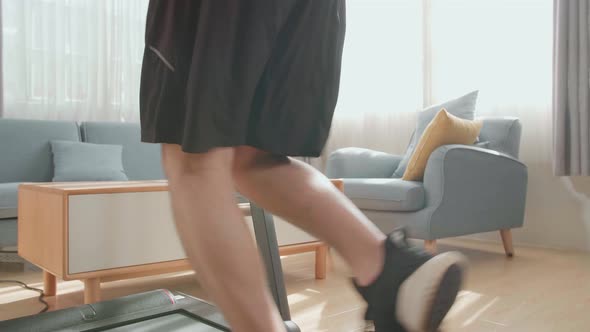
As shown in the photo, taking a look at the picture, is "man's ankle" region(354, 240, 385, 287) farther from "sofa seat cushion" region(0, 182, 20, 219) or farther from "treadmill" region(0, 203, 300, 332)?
"sofa seat cushion" region(0, 182, 20, 219)

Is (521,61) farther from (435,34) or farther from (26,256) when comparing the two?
(26,256)

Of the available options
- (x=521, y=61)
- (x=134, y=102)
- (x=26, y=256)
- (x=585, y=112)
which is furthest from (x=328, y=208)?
(x=134, y=102)

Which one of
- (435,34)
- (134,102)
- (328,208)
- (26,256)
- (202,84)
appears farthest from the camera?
(134,102)

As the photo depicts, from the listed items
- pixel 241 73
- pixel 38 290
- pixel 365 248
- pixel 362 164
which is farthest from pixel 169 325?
pixel 362 164

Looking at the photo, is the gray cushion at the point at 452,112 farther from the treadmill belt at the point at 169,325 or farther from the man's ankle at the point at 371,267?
the man's ankle at the point at 371,267

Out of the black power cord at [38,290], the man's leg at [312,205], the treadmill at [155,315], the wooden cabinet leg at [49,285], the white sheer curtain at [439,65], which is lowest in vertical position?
the black power cord at [38,290]

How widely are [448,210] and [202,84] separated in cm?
195

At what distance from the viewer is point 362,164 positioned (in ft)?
10.3

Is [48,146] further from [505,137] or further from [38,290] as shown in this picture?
[505,137]

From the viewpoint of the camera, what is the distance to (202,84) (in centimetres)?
66

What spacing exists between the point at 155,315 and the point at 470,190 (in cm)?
165

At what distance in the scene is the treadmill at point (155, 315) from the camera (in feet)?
3.94

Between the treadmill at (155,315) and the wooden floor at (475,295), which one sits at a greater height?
the treadmill at (155,315)

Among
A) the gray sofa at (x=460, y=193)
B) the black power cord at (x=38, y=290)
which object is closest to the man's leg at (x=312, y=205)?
the black power cord at (x=38, y=290)
